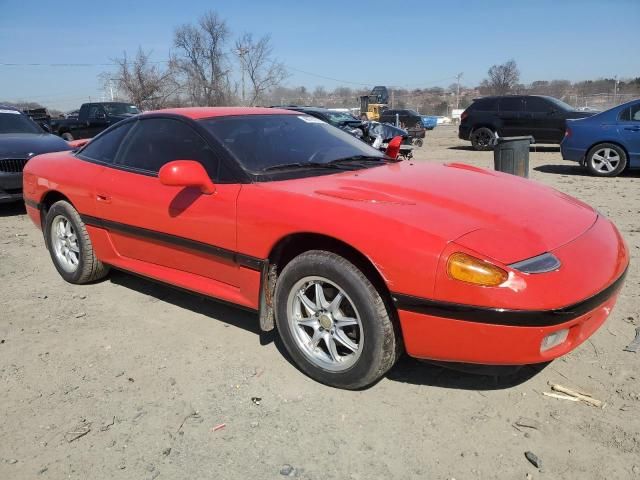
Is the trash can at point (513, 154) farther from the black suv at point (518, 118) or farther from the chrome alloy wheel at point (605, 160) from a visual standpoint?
the black suv at point (518, 118)

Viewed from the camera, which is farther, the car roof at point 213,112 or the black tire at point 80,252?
the black tire at point 80,252

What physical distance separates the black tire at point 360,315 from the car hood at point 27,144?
5914 millimetres

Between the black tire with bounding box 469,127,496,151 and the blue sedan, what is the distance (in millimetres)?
5121

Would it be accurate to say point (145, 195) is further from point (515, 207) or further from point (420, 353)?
point (515, 207)

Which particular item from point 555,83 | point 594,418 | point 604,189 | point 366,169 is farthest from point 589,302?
point 555,83

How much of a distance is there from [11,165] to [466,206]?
6524 millimetres

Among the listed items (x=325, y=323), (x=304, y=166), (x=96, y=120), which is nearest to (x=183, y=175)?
(x=304, y=166)

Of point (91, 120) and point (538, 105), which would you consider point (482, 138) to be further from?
Result: point (91, 120)

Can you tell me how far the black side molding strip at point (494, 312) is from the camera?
7.02 ft

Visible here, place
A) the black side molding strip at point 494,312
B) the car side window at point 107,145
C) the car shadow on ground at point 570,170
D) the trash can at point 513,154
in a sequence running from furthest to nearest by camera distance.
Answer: the car shadow on ground at point 570,170 → the trash can at point 513,154 → the car side window at point 107,145 → the black side molding strip at point 494,312

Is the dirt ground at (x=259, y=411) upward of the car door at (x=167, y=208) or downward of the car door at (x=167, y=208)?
downward

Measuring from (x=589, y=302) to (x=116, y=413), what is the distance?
229cm

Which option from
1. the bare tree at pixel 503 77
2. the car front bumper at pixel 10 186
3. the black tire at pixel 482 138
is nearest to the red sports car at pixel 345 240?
the car front bumper at pixel 10 186

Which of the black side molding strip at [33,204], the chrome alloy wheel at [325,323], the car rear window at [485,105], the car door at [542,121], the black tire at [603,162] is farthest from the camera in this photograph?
the car rear window at [485,105]
